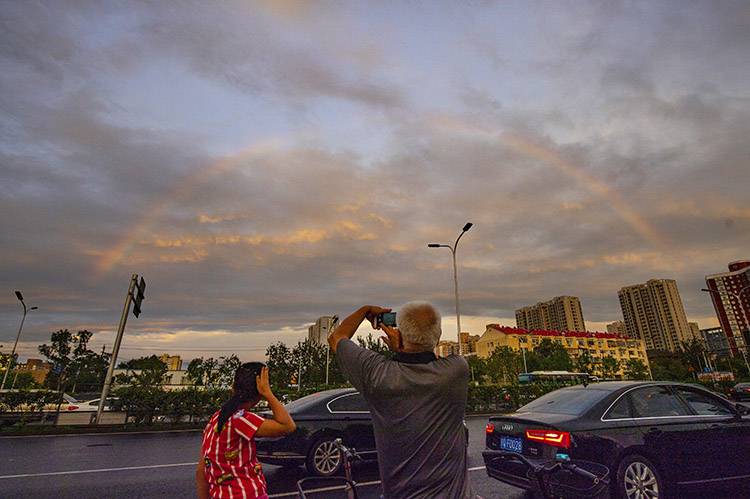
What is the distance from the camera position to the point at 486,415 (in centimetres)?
2205

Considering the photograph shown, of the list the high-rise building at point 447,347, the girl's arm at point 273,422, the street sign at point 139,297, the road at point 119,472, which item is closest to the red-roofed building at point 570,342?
the high-rise building at point 447,347

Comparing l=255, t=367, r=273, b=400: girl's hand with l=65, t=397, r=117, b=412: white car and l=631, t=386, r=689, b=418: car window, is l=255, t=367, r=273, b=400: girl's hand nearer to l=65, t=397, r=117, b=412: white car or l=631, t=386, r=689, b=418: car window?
l=631, t=386, r=689, b=418: car window

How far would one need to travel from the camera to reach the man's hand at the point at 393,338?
2322 millimetres

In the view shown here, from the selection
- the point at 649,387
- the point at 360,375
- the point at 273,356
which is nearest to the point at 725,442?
the point at 649,387

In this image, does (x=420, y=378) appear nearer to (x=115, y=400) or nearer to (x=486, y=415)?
(x=115, y=400)

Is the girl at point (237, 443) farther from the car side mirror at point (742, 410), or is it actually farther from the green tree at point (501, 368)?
the green tree at point (501, 368)

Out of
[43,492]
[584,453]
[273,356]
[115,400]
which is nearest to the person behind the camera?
[584,453]

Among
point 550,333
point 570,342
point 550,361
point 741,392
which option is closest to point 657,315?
point 570,342

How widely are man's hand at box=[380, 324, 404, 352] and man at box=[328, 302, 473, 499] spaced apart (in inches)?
2.1

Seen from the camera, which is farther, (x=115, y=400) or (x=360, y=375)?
(x=115, y=400)

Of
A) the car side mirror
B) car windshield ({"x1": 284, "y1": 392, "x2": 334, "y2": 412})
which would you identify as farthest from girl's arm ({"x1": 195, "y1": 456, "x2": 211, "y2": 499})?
the car side mirror

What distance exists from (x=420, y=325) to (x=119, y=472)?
8.74 meters

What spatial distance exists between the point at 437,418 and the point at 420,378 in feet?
0.75

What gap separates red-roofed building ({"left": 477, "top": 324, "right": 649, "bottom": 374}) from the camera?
12394 centimetres
